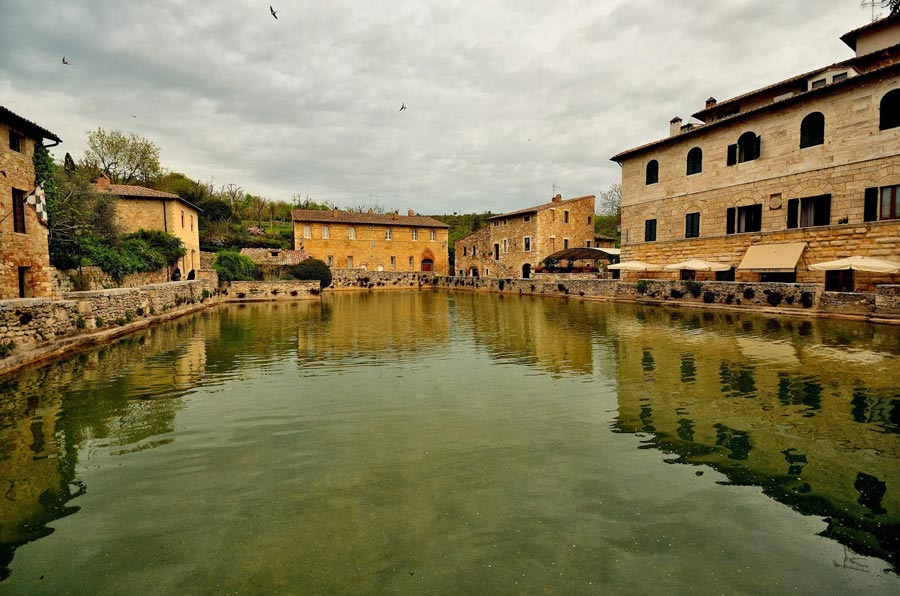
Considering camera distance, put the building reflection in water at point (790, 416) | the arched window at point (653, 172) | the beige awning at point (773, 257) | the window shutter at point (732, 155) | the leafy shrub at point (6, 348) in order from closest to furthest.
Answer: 1. the building reflection in water at point (790, 416)
2. the leafy shrub at point (6, 348)
3. the beige awning at point (773, 257)
4. the window shutter at point (732, 155)
5. the arched window at point (653, 172)

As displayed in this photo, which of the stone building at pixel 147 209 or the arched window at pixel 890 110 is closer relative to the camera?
the arched window at pixel 890 110

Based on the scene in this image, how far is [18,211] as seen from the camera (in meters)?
15.2

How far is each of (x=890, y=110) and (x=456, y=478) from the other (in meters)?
25.0

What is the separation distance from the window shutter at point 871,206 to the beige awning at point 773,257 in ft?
8.38

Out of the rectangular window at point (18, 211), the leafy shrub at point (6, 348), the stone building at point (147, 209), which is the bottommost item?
the leafy shrub at point (6, 348)

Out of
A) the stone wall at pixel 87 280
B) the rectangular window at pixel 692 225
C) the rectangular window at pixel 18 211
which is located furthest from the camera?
the rectangular window at pixel 692 225

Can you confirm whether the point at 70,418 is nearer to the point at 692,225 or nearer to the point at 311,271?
the point at 692,225

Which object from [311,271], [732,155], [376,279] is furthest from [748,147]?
[376,279]

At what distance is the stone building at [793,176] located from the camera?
18812 millimetres

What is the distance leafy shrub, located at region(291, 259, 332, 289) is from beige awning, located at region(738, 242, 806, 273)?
2948cm

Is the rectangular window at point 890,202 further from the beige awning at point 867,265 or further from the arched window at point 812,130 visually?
the arched window at point 812,130

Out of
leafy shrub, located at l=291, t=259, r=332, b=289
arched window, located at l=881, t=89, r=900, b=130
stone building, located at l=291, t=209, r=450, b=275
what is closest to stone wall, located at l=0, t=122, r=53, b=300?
leafy shrub, located at l=291, t=259, r=332, b=289

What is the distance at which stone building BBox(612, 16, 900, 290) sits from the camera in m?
18.8

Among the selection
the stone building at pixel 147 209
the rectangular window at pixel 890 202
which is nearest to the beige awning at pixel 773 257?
the rectangular window at pixel 890 202
